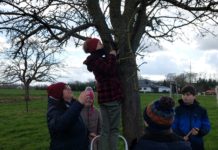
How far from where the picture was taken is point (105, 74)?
22.6ft

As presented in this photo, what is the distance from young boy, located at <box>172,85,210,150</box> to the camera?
25.0 ft

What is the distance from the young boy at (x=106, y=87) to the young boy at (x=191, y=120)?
3.42 feet

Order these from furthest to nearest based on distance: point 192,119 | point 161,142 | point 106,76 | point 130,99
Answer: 1. point 192,119
2. point 130,99
3. point 106,76
4. point 161,142

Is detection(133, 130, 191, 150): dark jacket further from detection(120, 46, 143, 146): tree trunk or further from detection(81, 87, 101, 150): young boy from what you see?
detection(81, 87, 101, 150): young boy

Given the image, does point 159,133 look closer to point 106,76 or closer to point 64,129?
point 64,129

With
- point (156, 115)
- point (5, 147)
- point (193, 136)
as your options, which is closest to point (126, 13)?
point (193, 136)

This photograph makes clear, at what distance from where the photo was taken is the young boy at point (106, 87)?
22.4 feet

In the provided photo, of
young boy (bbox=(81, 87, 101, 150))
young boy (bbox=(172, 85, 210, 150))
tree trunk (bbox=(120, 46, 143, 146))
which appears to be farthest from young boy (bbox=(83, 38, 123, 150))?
young boy (bbox=(81, 87, 101, 150))

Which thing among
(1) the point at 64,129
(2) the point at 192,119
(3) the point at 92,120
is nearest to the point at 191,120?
(2) the point at 192,119

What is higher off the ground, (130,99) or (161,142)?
(130,99)

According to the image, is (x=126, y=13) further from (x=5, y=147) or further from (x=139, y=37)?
(x=5, y=147)

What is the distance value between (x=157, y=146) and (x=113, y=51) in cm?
292

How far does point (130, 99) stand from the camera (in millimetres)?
7352

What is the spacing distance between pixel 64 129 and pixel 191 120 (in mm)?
2266
